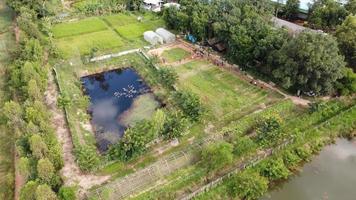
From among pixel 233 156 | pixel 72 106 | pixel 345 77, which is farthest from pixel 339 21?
pixel 72 106

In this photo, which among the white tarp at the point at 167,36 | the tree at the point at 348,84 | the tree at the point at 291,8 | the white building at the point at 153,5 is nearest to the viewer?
the tree at the point at 348,84

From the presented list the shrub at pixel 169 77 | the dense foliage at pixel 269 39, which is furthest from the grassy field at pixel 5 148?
the dense foliage at pixel 269 39

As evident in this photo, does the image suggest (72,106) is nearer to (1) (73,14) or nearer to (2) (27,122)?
(2) (27,122)

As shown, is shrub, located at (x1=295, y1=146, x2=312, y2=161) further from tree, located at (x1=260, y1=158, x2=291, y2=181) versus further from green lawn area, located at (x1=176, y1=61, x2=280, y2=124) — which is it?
green lawn area, located at (x1=176, y1=61, x2=280, y2=124)

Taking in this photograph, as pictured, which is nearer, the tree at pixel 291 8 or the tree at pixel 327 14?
the tree at pixel 327 14

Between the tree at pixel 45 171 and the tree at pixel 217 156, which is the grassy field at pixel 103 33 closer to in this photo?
the tree at pixel 45 171

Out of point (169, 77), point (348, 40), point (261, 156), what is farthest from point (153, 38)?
point (261, 156)
